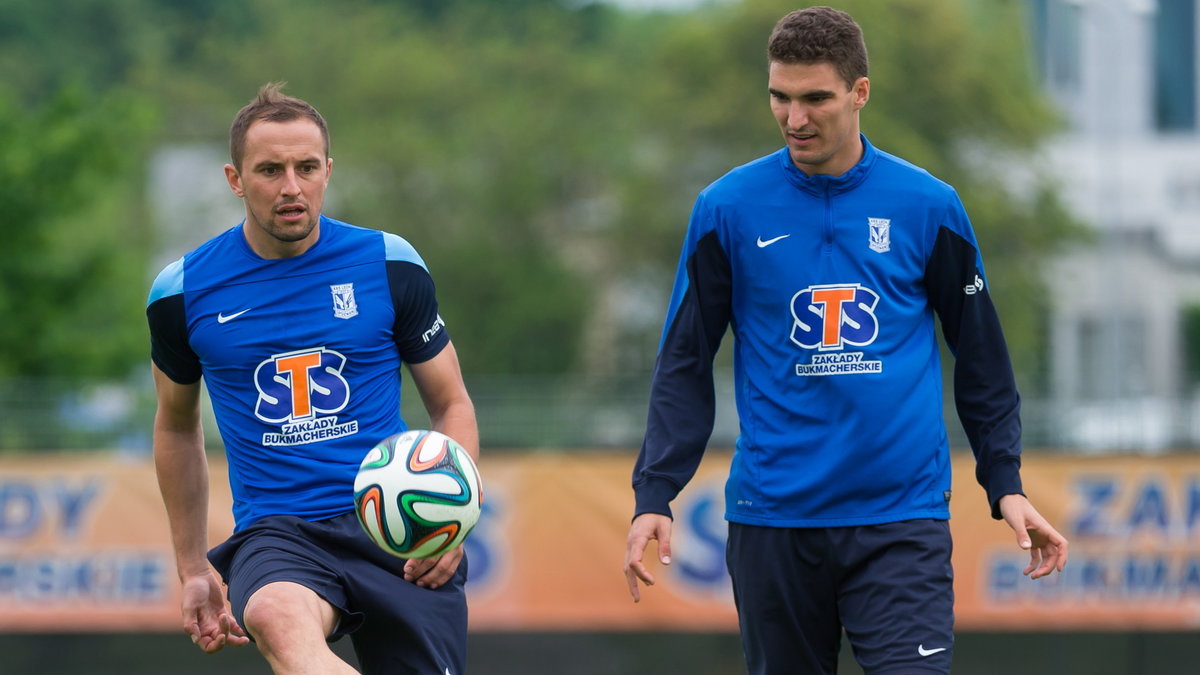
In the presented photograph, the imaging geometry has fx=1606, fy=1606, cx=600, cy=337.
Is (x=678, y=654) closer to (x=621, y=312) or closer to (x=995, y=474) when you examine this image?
(x=995, y=474)

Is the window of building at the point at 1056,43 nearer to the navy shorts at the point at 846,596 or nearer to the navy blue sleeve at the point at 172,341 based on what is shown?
the navy shorts at the point at 846,596

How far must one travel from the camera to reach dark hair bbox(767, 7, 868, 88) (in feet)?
15.1

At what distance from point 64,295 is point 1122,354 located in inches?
544

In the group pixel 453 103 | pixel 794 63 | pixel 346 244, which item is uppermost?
pixel 453 103

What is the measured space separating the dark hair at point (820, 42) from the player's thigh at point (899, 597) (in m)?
1.34

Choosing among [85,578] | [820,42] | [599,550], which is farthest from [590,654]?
[820,42]

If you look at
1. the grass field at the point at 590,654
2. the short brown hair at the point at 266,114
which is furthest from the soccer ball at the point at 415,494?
the grass field at the point at 590,654

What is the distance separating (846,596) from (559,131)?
108 ft

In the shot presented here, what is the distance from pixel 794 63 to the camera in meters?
4.62

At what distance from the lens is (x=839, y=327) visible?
4.71 meters

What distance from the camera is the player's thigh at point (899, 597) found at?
4.55 meters

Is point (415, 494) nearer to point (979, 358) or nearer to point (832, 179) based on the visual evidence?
point (832, 179)

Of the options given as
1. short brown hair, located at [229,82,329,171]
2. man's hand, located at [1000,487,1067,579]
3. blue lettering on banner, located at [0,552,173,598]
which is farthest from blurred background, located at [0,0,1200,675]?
short brown hair, located at [229,82,329,171]

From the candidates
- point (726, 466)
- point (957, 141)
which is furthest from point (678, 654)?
point (957, 141)
